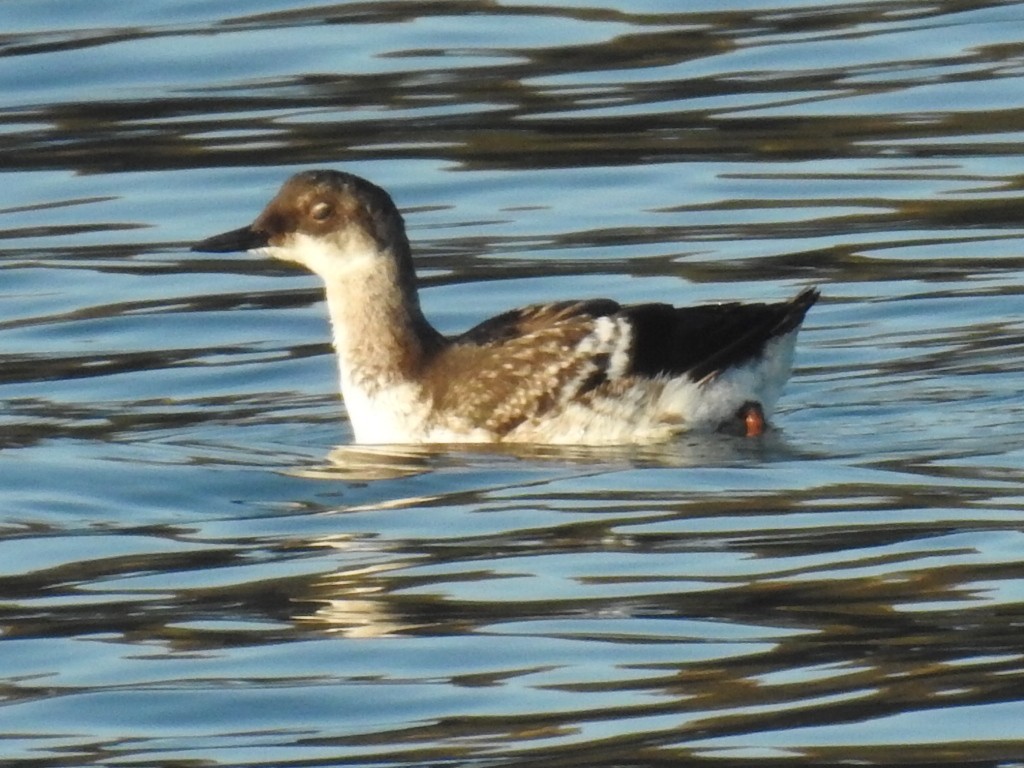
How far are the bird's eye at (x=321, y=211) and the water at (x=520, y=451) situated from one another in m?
0.92

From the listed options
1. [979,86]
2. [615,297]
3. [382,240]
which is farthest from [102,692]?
[979,86]

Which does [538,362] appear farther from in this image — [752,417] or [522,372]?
[752,417]

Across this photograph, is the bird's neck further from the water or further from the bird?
the water

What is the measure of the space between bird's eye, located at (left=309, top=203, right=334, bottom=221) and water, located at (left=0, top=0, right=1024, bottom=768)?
92 centimetres

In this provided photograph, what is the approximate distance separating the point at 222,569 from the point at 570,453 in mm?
2819

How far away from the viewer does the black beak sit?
41.9ft

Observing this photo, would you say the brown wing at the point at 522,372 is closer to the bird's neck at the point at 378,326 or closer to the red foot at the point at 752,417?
the bird's neck at the point at 378,326

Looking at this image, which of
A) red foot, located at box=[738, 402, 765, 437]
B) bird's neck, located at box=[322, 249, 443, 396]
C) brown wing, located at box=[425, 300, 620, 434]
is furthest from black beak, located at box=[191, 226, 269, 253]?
red foot, located at box=[738, 402, 765, 437]

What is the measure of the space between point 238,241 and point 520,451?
5.45 feet

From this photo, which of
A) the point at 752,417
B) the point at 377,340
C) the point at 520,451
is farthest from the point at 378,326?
the point at 752,417

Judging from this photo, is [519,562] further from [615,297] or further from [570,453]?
[615,297]

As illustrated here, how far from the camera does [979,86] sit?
1902 centimetres

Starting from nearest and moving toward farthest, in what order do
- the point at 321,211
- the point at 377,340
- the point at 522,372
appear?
the point at 522,372 → the point at 377,340 → the point at 321,211

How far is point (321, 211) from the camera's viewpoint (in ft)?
42.1
